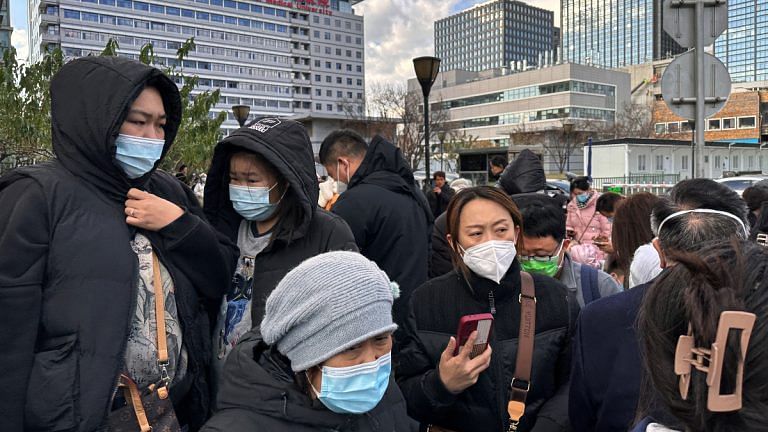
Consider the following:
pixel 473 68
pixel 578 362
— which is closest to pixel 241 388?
pixel 578 362

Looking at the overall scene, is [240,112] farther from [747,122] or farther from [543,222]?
[747,122]

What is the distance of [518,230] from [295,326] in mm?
1655

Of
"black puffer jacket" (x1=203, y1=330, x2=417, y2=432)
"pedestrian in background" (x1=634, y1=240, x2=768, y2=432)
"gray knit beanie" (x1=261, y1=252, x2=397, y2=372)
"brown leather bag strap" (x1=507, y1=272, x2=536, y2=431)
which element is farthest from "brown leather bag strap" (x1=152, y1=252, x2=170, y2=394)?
"pedestrian in background" (x1=634, y1=240, x2=768, y2=432)

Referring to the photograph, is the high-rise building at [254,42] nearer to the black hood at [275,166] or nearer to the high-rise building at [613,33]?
the high-rise building at [613,33]

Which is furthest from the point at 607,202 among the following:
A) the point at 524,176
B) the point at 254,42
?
the point at 254,42

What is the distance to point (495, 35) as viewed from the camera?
17900 cm

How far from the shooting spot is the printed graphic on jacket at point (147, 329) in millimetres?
2271

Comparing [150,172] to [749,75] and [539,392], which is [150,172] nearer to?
[539,392]

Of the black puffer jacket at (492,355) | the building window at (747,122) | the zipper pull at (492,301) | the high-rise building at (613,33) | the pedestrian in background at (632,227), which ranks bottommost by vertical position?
the black puffer jacket at (492,355)

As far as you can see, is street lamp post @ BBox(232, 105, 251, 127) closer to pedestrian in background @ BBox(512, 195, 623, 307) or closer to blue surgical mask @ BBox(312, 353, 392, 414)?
pedestrian in background @ BBox(512, 195, 623, 307)

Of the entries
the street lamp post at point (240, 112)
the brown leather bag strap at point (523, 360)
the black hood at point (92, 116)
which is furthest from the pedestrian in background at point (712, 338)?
the street lamp post at point (240, 112)

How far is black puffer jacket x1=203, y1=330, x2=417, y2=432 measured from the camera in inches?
Result: 71.4

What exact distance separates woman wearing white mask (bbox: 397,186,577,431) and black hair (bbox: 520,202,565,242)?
474mm

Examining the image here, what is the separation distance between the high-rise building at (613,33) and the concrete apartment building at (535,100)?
7351 cm
